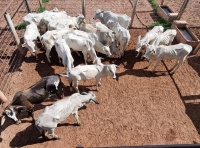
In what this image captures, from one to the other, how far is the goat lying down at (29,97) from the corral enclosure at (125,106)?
0.63 metres

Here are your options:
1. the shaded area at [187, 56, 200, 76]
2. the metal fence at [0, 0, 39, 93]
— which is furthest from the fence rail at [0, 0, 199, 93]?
the shaded area at [187, 56, 200, 76]

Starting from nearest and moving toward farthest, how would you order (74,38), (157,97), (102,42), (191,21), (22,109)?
(22,109)
(157,97)
(74,38)
(102,42)
(191,21)

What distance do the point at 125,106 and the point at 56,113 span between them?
2.76 metres

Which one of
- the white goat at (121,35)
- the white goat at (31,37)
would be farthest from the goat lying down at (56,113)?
the white goat at (31,37)

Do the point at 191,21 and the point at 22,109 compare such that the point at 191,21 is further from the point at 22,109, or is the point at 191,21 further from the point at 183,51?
the point at 22,109

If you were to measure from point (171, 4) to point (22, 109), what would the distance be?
1208cm

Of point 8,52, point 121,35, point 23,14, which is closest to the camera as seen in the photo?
point 121,35

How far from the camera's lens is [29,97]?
22.0 feet

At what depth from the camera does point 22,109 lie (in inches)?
261

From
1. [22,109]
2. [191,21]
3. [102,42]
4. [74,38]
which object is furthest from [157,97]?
[191,21]

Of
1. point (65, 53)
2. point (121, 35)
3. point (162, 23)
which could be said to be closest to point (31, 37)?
point (65, 53)

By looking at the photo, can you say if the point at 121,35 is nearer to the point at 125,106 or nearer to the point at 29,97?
the point at 125,106

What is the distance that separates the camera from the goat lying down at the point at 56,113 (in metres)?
5.89

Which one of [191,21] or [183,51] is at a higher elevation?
[183,51]
